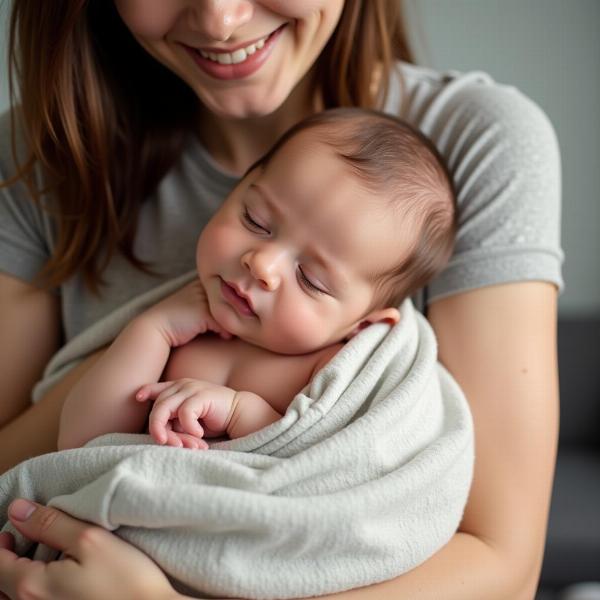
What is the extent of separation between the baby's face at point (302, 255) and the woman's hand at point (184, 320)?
29 millimetres

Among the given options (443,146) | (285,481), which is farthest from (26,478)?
(443,146)

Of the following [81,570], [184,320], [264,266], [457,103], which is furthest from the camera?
[457,103]

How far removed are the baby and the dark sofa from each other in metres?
1.60

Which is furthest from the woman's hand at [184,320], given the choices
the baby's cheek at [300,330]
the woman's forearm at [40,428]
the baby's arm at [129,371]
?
the woman's forearm at [40,428]

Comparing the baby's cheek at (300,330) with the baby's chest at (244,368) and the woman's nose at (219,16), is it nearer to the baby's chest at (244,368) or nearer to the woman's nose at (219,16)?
the baby's chest at (244,368)

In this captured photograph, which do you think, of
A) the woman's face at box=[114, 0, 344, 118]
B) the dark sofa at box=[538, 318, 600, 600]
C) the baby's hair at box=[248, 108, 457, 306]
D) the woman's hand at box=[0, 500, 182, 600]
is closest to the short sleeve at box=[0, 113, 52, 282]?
the woman's face at box=[114, 0, 344, 118]

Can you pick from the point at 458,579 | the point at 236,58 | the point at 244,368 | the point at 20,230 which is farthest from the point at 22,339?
the point at 458,579

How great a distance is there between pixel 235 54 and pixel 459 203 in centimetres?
44

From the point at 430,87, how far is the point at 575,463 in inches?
74.2

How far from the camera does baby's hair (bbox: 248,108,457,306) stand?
1.13 m

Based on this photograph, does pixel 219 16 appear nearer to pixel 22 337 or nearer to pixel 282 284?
pixel 282 284

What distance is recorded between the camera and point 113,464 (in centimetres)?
99

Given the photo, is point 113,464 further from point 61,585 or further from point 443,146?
point 443,146

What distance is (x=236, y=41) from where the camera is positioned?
1.20 meters
